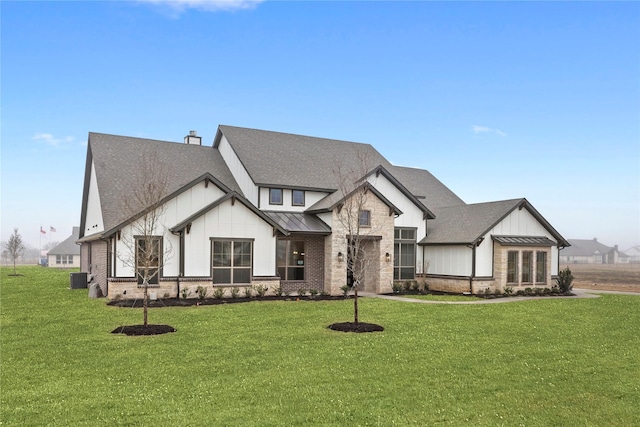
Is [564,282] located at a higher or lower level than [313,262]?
lower

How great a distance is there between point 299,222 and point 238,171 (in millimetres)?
5650

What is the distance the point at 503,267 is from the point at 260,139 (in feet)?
54.3

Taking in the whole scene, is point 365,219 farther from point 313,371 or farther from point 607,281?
point 607,281

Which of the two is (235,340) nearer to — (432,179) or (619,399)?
(619,399)

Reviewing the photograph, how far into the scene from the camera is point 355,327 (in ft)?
53.4

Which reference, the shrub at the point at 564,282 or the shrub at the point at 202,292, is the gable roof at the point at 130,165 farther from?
the shrub at the point at 564,282

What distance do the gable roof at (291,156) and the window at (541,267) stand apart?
11.7m

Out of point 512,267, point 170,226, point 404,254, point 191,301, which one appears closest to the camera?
point 191,301

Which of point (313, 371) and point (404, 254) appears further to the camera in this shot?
point (404, 254)

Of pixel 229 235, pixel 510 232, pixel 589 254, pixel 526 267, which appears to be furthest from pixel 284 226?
pixel 589 254

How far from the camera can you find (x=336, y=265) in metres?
27.0

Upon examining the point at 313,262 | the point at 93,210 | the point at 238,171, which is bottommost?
the point at 313,262

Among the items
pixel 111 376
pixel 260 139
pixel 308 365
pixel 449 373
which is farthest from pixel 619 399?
pixel 260 139

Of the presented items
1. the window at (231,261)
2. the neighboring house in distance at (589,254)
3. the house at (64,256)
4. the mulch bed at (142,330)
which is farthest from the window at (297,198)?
the neighboring house in distance at (589,254)
